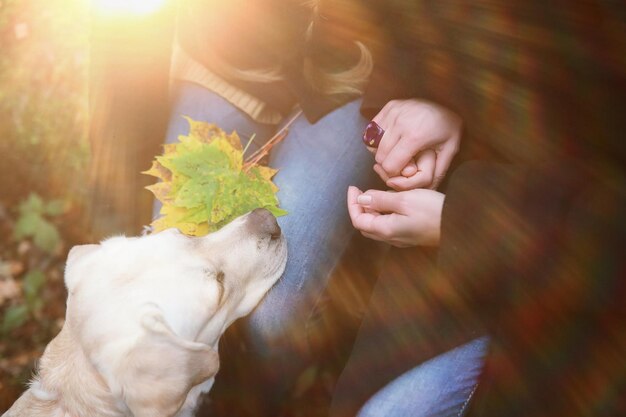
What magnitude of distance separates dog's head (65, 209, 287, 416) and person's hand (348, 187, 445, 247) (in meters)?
0.39

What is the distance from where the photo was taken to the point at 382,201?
2.04 m

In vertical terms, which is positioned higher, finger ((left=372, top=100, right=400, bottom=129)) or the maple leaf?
finger ((left=372, top=100, right=400, bottom=129))

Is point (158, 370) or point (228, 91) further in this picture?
point (228, 91)

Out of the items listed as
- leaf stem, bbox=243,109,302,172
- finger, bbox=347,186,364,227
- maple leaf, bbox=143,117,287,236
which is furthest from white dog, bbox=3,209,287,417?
leaf stem, bbox=243,109,302,172

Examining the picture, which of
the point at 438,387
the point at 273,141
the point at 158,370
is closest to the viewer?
the point at 158,370

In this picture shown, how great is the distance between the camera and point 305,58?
2350 millimetres

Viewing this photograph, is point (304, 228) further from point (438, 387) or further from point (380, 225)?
point (438, 387)

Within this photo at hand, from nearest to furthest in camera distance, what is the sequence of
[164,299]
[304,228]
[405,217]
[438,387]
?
[164,299] → [405,217] → [438,387] → [304,228]

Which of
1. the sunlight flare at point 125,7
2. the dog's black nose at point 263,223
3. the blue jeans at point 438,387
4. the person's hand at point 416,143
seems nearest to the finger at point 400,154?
the person's hand at point 416,143

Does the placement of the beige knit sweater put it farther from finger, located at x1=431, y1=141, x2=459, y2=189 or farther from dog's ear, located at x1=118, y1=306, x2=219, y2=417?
dog's ear, located at x1=118, y1=306, x2=219, y2=417

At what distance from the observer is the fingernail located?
6.89ft

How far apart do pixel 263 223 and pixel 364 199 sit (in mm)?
400

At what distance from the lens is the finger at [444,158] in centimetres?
205

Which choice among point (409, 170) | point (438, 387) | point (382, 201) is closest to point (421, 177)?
point (409, 170)
